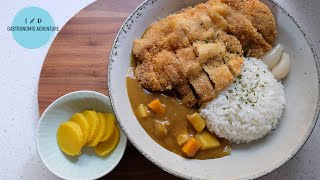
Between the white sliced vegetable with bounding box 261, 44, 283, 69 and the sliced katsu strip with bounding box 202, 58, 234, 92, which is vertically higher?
the white sliced vegetable with bounding box 261, 44, 283, 69

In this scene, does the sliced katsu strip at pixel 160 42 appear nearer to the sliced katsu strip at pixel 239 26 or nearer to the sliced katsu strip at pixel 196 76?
the sliced katsu strip at pixel 196 76

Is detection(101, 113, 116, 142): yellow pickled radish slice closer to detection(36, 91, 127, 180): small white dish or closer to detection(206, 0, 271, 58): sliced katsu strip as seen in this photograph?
detection(36, 91, 127, 180): small white dish

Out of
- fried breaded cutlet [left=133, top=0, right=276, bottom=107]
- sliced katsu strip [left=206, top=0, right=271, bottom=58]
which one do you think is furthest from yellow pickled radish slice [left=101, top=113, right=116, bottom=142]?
sliced katsu strip [left=206, top=0, right=271, bottom=58]

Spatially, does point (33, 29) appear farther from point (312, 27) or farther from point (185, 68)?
point (312, 27)

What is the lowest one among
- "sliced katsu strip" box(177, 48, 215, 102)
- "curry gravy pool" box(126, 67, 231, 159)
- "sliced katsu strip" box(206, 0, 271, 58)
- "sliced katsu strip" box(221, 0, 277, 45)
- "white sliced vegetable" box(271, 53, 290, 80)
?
"curry gravy pool" box(126, 67, 231, 159)

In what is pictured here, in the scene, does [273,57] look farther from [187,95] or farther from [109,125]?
[109,125]

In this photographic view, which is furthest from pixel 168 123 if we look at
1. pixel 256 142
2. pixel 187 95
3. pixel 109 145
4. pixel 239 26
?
pixel 239 26

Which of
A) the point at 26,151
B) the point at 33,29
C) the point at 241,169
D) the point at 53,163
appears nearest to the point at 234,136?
the point at 241,169
